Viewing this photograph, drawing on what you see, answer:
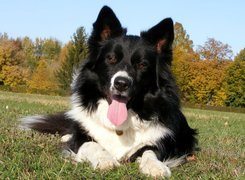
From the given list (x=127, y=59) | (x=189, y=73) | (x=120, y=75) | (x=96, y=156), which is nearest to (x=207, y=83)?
(x=189, y=73)

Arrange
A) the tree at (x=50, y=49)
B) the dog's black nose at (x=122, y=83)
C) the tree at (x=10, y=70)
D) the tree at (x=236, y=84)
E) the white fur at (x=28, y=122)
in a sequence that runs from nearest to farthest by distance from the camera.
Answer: the dog's black nose at (x=122, y=83), the white fur at (x=28, y=122), the tree at (x=236, y=84), the tree at (x=10, y=70), the tree at (x=50, y=49)

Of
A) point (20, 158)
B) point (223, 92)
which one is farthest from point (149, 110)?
point (223, 92)

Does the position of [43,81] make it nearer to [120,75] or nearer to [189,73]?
[189,73]

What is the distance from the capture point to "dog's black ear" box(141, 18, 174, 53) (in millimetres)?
5199

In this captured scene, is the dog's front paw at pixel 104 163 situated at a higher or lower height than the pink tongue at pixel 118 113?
lower

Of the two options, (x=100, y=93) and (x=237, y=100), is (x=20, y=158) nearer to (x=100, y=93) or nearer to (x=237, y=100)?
(x=100, y=93)

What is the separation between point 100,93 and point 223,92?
57728mm

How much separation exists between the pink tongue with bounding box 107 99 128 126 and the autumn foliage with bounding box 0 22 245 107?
4640 cm

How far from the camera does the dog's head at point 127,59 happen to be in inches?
188

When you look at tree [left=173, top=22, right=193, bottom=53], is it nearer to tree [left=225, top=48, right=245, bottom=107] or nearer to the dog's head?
tree [left=225, top=48, right=245, bottom=107]

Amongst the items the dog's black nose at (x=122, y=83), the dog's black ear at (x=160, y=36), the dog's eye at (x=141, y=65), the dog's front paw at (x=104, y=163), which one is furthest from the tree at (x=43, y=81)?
the dog's front paw at (x=104, y=163)

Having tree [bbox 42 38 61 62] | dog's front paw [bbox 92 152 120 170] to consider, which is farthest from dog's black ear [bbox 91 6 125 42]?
tree [bbox 42 38 61 62]

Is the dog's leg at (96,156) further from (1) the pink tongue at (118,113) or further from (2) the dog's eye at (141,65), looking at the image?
(2) the dog's eye at (141,65)

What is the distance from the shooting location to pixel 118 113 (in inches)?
190
